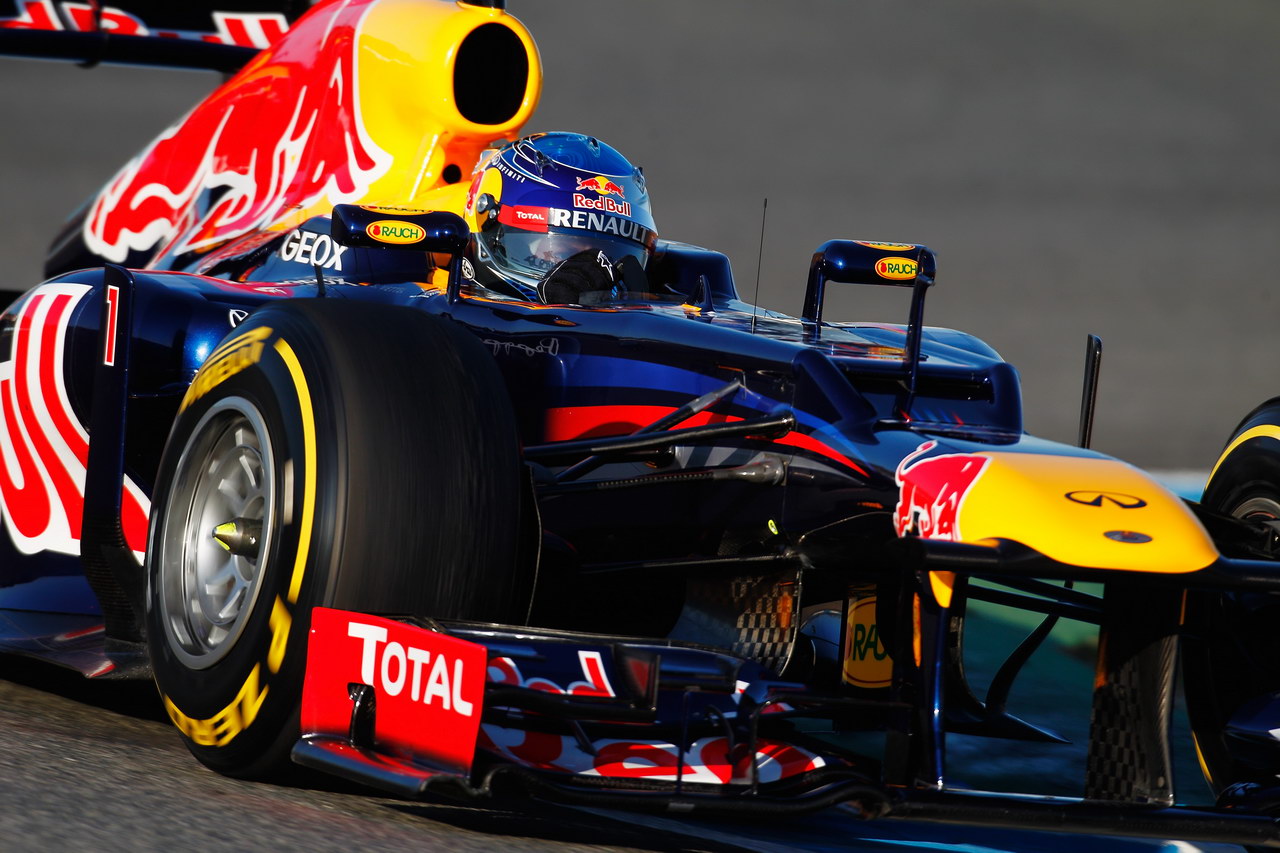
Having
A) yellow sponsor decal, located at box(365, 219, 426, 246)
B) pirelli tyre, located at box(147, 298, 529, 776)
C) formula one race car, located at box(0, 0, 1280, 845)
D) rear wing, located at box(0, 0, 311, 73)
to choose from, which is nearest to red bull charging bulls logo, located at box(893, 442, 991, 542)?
formula one race car, located at box(0, 0, 1280, 845)

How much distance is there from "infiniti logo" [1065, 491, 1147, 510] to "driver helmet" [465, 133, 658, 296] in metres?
1.97

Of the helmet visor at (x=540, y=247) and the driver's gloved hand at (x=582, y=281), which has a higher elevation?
the helmet visor at (x=540, y=247)

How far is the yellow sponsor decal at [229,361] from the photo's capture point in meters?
3.46

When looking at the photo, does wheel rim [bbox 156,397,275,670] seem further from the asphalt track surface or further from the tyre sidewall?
the asphalt track surface

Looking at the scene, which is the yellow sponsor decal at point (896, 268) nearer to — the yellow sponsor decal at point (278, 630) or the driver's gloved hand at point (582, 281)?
the driver's gloved hand at point (582, 281)

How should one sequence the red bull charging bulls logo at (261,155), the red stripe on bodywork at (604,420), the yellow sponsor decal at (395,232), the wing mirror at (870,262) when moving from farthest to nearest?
the red bull charging bulls logo at (261,155) → the wing mirror at (870,262) → the yellow sponsor decal at (395,232) → the red stripe on bodywork at (604,420)

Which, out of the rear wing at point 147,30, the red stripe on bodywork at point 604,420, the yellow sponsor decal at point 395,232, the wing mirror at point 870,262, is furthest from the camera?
the rear wing at point 147,30

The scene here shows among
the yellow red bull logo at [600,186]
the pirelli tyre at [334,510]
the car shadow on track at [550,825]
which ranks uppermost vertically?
the yellow red bull logo at [600,186]

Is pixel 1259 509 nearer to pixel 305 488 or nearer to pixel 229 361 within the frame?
pixel 305 488

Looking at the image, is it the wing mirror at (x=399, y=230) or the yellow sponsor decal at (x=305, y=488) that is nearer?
the yellow sponsor decal at (x=305, y=488)

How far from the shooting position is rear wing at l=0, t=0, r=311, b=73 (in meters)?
6.73

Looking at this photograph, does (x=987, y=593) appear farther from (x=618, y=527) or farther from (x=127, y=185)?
(x=127, y=185)

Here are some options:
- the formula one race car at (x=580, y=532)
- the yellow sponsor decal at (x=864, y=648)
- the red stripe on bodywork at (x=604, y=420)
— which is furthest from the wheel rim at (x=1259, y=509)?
the red stripe on bodywork at (x=604, y=420)

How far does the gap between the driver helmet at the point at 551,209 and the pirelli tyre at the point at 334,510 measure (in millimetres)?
1131
